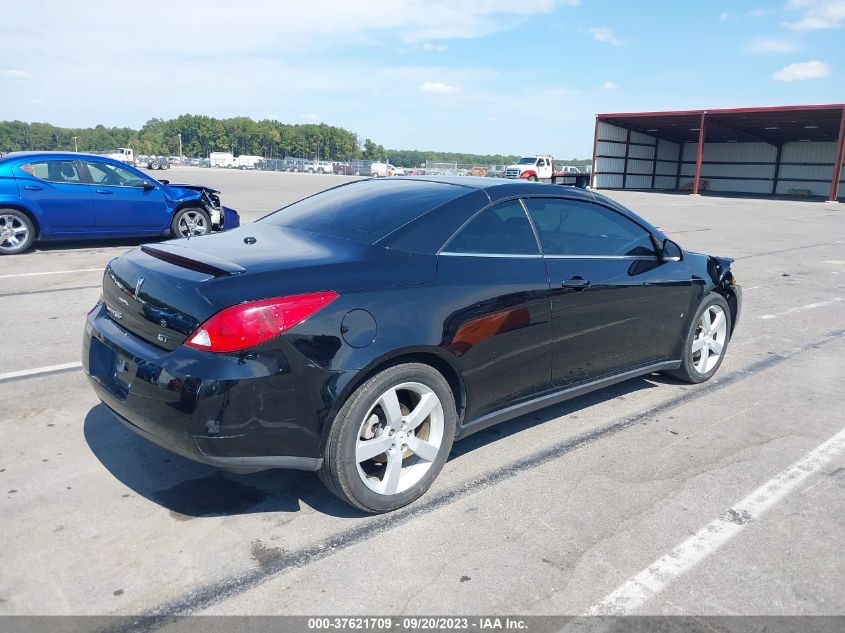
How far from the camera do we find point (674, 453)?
13.3 ft

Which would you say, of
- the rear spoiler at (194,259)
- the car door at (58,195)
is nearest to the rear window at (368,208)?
the rear spoiler at (194,259)

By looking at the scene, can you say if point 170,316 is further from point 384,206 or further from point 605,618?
point 605,618

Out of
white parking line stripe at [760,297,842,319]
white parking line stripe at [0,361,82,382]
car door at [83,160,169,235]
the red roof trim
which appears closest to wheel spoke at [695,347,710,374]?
white parking line stripe at [760,297,842,319]

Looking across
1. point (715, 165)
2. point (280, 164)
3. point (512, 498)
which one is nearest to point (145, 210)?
point (512, 498)

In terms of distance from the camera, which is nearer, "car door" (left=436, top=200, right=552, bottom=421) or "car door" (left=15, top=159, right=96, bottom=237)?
"car door" (left=436, top=200, right=552, bottom=421)

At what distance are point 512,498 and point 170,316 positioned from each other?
188 centimetres

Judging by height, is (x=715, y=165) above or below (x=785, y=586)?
above

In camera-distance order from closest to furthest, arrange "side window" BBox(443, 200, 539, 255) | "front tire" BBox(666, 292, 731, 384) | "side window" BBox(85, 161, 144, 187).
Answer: "side window" BBox(443, 200, 539, 255)
"front tire" BBox(666, 292, 731, 384)
"side window" BBox(85, 161, 144, 187)

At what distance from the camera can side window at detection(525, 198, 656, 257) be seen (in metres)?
4.05

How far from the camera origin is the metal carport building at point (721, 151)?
42.6m

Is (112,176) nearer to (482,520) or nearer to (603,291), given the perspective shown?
(603,291)

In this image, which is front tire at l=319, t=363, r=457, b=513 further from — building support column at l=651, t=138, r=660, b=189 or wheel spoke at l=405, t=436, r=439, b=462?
building support column at l=651, t=138, r=660, b=189

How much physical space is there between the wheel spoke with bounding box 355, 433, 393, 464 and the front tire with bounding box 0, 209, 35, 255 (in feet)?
30.5

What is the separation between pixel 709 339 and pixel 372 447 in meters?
3.36
